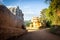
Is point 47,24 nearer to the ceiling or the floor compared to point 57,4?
nearer to the floor

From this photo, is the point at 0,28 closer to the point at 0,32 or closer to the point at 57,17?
the point at 0,32

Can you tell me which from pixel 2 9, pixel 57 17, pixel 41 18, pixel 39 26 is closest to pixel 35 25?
pixel 39 26

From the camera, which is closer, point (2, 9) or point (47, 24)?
point (2, 9)

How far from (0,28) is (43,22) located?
101ft

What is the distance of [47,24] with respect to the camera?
38.7 meters

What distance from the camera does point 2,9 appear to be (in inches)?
297

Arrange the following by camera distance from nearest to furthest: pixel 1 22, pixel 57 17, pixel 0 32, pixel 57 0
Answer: pixel 0 32, pixel 1 22, pixel 57 0, pixel 57 17

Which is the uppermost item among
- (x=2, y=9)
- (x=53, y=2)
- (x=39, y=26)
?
(x=53, y=2)

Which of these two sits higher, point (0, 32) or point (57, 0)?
point (57, 0)

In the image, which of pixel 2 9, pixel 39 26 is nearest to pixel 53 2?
pixel 2 9

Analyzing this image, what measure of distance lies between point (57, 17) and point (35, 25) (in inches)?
928

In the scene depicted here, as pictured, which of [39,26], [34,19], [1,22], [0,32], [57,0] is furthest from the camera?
[34,19]

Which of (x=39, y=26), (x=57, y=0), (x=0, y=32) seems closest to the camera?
(x=0, y=32)

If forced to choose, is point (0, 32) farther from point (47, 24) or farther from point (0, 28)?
point (47, 24)
